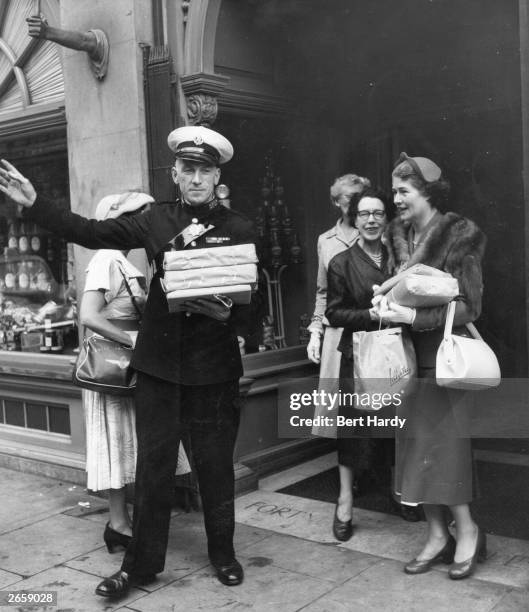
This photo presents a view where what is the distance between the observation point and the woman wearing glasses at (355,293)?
455cm

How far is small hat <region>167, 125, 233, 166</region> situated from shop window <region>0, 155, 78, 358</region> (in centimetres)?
249

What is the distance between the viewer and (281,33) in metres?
6.44

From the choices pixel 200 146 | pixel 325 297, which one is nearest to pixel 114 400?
pixel 200 146

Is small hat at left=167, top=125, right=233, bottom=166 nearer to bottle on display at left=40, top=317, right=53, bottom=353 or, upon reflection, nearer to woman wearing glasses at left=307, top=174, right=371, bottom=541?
woman wearing glasses at left=307, top=174, right=371, bottom=541

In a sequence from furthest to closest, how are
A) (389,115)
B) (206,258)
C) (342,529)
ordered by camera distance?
1. (389,115)
2. (342,529)
3. (206,258)

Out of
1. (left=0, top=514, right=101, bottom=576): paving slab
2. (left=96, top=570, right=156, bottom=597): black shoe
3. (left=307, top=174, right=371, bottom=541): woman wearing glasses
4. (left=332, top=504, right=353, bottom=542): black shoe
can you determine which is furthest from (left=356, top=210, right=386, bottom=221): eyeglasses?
(left=0, top=514, right=101, bottom=576): paving slab

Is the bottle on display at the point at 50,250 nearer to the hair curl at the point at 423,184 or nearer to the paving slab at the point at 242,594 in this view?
the paving slab at the point at 242,594

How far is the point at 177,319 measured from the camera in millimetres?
4035

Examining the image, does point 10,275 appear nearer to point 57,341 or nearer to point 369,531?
point 57,341

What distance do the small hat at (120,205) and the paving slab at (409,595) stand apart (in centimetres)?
226

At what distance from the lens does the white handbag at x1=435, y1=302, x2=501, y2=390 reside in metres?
3.81

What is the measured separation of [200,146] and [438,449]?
1.92 m

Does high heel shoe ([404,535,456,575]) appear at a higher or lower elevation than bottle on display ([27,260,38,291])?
lower

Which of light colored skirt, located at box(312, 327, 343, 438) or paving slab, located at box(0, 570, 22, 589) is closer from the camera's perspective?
paving slab, located at box(0, 570, 22, 589)
